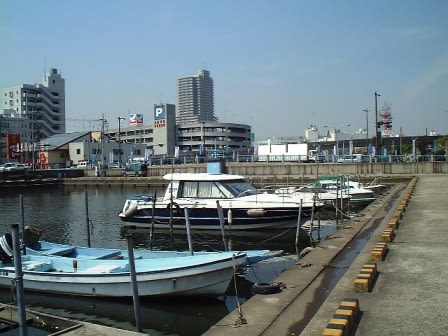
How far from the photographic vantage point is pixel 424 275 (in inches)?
367

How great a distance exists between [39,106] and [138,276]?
134m

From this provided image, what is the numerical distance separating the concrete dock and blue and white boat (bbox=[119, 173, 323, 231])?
7.01 m

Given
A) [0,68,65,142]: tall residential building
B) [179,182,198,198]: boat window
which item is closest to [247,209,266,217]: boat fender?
[179,182,198,198]: boat window

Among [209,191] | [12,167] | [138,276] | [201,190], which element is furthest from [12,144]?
[138,276]

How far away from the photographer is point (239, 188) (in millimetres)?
22734

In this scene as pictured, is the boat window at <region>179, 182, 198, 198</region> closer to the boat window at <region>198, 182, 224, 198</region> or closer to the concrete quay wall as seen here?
the boat window at <region>198, 182, 224, 198</region>

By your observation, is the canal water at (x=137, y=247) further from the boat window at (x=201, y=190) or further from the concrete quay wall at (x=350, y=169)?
the concrete quay wall at (x=350, y=169)

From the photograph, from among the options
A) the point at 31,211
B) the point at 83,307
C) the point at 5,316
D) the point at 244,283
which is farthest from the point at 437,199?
the point at 31,211

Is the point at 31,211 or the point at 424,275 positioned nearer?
the point at 424,275

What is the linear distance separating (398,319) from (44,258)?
32.7 ft

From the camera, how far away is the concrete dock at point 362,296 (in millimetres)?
6781

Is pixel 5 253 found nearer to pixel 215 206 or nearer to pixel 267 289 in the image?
pixel 267 289

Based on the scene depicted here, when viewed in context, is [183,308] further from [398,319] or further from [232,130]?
[232,130]

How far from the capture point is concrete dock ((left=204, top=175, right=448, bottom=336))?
6.78 m
